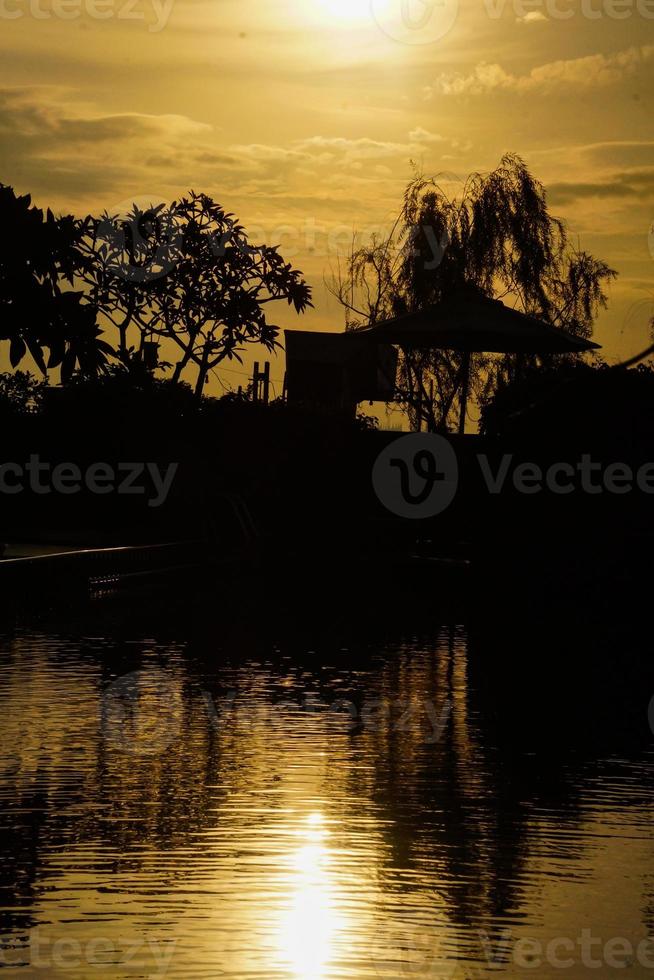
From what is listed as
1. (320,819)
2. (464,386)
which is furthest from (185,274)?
(320,819)

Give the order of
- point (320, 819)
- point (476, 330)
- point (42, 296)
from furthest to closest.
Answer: point (476, 330) < point (42, 296) < point (320, 819)

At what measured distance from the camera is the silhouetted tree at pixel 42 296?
12906mm

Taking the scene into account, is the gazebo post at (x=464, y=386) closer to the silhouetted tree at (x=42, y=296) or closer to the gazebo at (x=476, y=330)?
the gazebo at (x=476, y=330)

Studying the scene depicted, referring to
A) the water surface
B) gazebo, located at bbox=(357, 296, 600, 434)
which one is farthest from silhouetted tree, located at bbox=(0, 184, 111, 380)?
gazebo, located at bbox=(357, 296, 600, 434)

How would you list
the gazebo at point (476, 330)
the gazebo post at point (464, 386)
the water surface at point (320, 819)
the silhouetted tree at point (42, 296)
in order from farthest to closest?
the gazebo post at point (464, 386) → the gazebo at point (476, 330) → the silhouetted tree at point (42, 296) → the water surface at point (320, 819)

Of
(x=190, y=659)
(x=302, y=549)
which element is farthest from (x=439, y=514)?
(x=190, y=659)

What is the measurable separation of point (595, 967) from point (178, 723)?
5.02m

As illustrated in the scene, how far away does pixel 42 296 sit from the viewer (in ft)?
44.1

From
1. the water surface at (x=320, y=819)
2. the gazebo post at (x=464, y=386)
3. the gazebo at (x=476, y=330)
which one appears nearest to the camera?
the water surface at (x=320, y=819)

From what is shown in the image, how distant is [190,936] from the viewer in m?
5.39

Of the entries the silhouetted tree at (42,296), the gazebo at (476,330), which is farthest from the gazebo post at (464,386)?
the silhouetted tree at (42,296)

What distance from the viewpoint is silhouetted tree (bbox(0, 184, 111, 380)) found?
12906 mm

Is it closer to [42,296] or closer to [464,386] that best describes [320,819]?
[42,296]

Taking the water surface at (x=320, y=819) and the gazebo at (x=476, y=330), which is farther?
the gazebo at (x=476, y=330)
